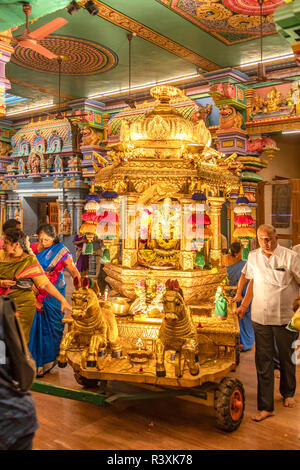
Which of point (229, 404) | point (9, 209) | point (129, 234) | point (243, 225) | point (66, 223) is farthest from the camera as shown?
point (9, 209)

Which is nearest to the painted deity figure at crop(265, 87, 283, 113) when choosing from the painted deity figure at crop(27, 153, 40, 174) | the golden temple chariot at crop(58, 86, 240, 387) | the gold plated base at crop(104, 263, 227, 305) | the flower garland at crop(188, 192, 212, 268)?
the golden temple chariot at crop(58, 86, 240, 387)

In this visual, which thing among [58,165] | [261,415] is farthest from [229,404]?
[58,165]

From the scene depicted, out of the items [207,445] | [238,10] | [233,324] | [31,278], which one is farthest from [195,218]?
[238,10]

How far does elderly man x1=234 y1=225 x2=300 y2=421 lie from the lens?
11.6 ft

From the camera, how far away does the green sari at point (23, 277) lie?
11.9ft

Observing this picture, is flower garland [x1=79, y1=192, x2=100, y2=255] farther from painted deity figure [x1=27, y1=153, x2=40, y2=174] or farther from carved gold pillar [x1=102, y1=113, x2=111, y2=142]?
painted deity figure [x1=27, y1=153, x2=40, y2=174]

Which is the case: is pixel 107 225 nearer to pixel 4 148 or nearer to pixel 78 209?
pixel 78 209

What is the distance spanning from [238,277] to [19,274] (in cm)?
322

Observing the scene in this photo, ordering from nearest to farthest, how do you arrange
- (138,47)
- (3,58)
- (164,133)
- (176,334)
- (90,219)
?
(176,334)
(3,58)
(164,133)
(90,219)
(138,47)

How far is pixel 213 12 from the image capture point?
6.13 metres

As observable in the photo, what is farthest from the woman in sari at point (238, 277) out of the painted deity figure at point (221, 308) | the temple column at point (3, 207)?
the temple column at point (3, 207)

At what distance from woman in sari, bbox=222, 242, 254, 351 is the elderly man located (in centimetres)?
191

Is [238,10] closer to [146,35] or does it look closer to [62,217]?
[146,35]

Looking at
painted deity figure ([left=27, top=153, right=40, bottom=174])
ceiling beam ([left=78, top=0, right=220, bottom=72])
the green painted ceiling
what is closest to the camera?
ceiling beam ([left=78, top=0, right=220, bottom=72])
